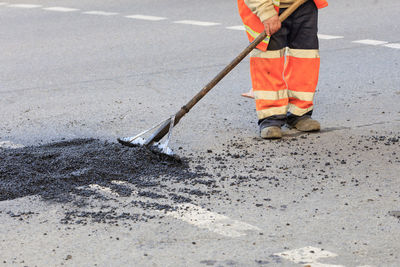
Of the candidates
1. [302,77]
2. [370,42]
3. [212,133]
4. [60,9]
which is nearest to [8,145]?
[212,133]

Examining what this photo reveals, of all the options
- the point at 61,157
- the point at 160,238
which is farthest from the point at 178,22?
the point at 160,238

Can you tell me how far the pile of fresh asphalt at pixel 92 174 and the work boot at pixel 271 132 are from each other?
2.68 ft

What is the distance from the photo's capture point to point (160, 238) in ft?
12.7

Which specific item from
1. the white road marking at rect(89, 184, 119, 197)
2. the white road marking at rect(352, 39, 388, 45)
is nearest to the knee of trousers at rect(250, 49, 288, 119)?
the white road marking at rect(89, 184, 119, 197)

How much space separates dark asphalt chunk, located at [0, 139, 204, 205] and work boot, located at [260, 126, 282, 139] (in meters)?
0.83

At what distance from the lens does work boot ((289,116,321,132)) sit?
230 inches

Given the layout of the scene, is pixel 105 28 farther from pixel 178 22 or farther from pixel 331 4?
pixel 331 4

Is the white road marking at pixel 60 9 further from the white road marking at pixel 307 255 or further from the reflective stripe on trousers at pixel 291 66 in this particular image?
the white road marking at pixel 307 255

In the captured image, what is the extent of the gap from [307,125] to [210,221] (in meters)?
2.01

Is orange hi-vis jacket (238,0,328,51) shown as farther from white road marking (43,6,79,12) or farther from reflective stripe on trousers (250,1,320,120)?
white road marking (43,6,79,12)

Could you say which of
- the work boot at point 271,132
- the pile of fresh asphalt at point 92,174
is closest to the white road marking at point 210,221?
the pile of fresh asphalt at point 92,174

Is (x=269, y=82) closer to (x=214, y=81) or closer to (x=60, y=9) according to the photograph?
(x=214, y=81)

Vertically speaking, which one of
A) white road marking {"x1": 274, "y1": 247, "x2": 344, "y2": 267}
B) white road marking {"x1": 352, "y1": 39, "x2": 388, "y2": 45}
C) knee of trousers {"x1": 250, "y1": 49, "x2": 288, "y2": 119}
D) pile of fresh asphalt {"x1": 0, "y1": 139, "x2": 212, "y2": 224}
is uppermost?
knee of trousers {"x1": 250, "y1": 49, "x2": 288, "y2": 119}

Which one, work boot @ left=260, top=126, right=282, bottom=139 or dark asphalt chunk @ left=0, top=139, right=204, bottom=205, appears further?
work boot @ left=260, top=126, right=282, bottom=139
